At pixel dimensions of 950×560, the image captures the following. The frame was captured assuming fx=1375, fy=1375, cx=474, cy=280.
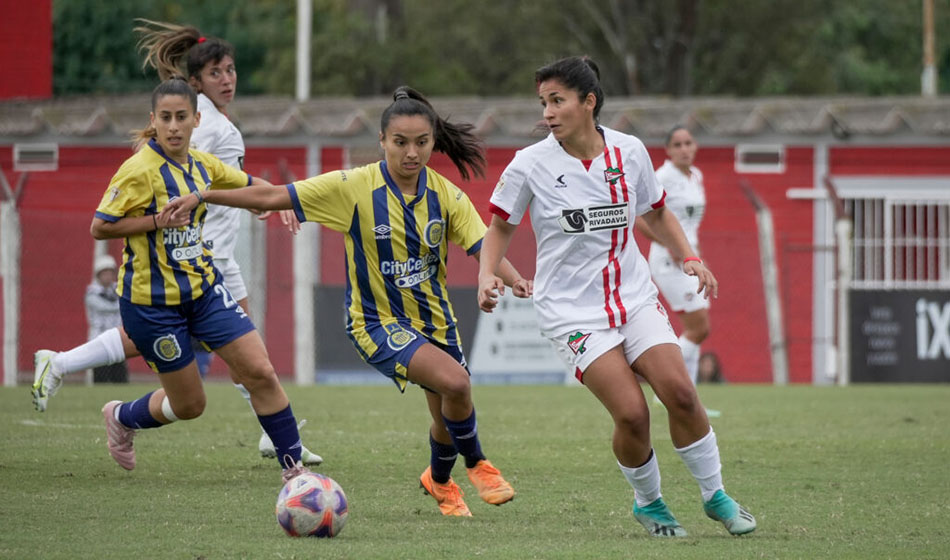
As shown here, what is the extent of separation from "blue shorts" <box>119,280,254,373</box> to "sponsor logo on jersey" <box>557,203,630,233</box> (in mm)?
1820

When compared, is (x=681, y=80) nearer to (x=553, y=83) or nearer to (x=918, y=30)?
(x=918, y=30)

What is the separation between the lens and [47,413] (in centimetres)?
1134

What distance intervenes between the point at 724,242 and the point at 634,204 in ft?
Answer: 48.1

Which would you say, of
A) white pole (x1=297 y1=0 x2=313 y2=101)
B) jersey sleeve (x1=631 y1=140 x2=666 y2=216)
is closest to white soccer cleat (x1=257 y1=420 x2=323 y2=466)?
jersey sleeve (x1=631 y1=140 x2=666 y2=216)

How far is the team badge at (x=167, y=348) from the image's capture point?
688 cm

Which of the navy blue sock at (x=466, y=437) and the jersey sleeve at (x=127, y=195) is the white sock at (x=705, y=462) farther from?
the jersey sleeve at (x=127, y=195)

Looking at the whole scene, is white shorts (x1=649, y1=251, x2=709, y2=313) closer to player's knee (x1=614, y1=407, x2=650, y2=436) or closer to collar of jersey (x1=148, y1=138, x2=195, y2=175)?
collar of jersey (x1=148, y1=138, x2=195, y2=175)

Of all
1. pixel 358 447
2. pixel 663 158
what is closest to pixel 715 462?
pixel 358 447

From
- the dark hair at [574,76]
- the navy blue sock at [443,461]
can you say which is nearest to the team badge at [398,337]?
the navy blue sock at [443,461]

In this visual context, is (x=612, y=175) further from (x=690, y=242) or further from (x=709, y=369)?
(x=709, y=369)

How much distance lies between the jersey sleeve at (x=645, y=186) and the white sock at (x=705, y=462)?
109 centimetres

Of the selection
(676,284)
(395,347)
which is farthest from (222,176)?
(676,284)

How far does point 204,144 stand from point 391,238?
2.25 m

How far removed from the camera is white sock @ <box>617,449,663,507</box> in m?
6.04
